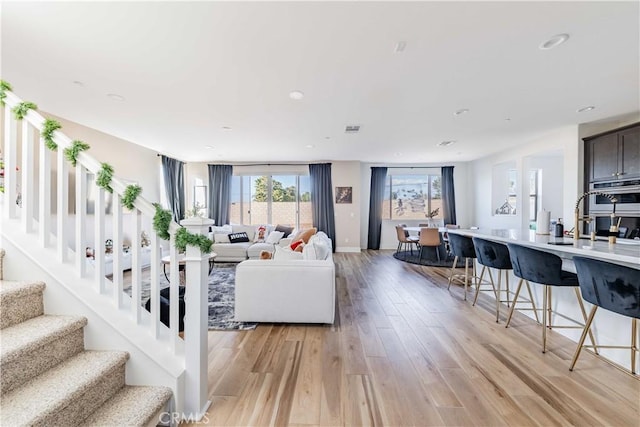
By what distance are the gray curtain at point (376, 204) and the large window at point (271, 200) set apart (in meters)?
1.96

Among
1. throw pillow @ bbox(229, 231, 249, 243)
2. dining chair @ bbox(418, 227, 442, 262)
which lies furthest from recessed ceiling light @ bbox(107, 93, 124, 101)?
dining chair @ bbox(418, 227, 442, 262)

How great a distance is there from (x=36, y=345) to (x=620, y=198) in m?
6.45

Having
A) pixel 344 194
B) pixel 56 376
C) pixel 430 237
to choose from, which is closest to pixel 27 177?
pixel 56 376

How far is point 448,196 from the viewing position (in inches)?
309

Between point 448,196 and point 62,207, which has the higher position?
point 448,196

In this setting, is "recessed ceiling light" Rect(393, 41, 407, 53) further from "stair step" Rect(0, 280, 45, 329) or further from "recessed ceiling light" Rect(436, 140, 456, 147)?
"recessed ceiling light" Rect(436, 140, 456, 147)

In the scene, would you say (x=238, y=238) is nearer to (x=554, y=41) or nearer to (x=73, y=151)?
(x=73, y=151)

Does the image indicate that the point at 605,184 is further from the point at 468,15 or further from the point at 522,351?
the point at 468,15

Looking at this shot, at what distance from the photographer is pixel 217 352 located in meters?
2.23

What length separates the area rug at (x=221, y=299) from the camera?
276 centimetres

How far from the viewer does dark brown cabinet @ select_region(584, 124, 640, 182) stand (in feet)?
11.9

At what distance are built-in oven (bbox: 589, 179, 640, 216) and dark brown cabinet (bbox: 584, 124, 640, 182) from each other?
96mm

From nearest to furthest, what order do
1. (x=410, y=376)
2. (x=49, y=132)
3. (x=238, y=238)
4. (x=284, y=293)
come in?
(x=49, y=132) < (x=410, y=376) < (x=284, y=293) < (x=238, y=238)

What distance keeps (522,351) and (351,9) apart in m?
3.08
